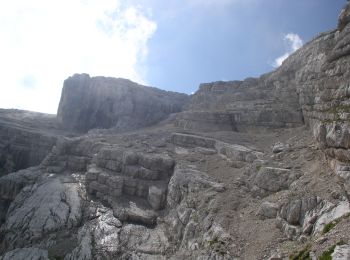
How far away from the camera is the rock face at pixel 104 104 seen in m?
80.9

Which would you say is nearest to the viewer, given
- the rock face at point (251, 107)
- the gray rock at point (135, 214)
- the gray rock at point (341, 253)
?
the gray rock at point (341, 253)

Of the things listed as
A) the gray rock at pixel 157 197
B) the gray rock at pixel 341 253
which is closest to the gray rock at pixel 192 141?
the gray rock at pixel 157 197

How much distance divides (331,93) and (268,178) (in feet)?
27.7

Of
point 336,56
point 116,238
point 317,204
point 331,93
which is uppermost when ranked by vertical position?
point 336,56

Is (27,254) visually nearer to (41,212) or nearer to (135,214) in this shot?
(41,212)

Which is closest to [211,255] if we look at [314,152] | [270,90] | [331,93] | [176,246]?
[176,246]

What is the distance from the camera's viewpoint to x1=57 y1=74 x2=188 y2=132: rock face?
3187 inches

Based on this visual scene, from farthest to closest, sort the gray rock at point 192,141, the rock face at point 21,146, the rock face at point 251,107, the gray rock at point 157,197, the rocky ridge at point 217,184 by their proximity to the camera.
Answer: the rock face at point 21,146 → the rock face at point 251,107 → the gray rock at point 192,141 → the gray rock at point 157,197 → the rocky ridge at point 217,184

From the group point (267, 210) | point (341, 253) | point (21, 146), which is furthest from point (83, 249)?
point (21, 146)

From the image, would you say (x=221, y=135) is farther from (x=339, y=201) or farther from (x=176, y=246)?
(x=339, y=201)

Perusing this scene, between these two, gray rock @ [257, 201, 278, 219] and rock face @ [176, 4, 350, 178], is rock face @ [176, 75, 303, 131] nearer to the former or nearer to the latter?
rock face @ [176, 4, 350, 178]

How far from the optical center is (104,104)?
82625mm

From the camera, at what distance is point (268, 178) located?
92.1 feet

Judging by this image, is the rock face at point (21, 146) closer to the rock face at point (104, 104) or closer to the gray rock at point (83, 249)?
the rock face at point (104, 104)
